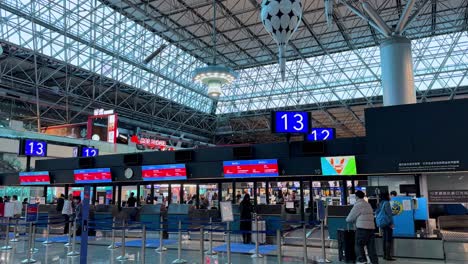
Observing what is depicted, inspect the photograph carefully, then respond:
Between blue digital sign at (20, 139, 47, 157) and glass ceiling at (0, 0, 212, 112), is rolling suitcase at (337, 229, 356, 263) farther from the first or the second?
glass ceiling at (0, 0, 212, 112)

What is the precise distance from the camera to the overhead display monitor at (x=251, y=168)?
13.2 m

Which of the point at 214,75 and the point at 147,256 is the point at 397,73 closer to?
the point at 214,75

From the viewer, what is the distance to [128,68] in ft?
99.1

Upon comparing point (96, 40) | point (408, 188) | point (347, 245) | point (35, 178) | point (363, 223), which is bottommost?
point (347, 245)

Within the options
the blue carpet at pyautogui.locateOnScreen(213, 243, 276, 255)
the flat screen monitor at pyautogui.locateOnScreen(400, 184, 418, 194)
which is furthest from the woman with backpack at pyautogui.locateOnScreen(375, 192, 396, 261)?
the flat screen monitor at pyautogui.locateOnScreen(400, 184, 418, 194)

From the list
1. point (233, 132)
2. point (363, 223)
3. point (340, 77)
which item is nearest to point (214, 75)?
point (363, 223)

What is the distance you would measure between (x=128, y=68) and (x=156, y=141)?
7801 millimetres

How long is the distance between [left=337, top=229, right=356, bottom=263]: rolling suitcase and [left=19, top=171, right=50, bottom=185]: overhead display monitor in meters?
15.7

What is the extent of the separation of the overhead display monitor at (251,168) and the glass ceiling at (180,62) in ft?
51.6

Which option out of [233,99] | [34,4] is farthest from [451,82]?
[34,4]

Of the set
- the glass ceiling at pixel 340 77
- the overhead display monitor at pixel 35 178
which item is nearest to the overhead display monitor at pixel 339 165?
the overhead display monitor at pixel 35 178

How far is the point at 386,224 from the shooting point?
9.05m

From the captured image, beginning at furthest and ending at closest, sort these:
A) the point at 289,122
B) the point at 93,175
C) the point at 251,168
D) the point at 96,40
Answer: the point at 96,40
the point at 93,175
the point at 251,168
the point at 289,122

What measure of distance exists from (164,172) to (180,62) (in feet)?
65.1
